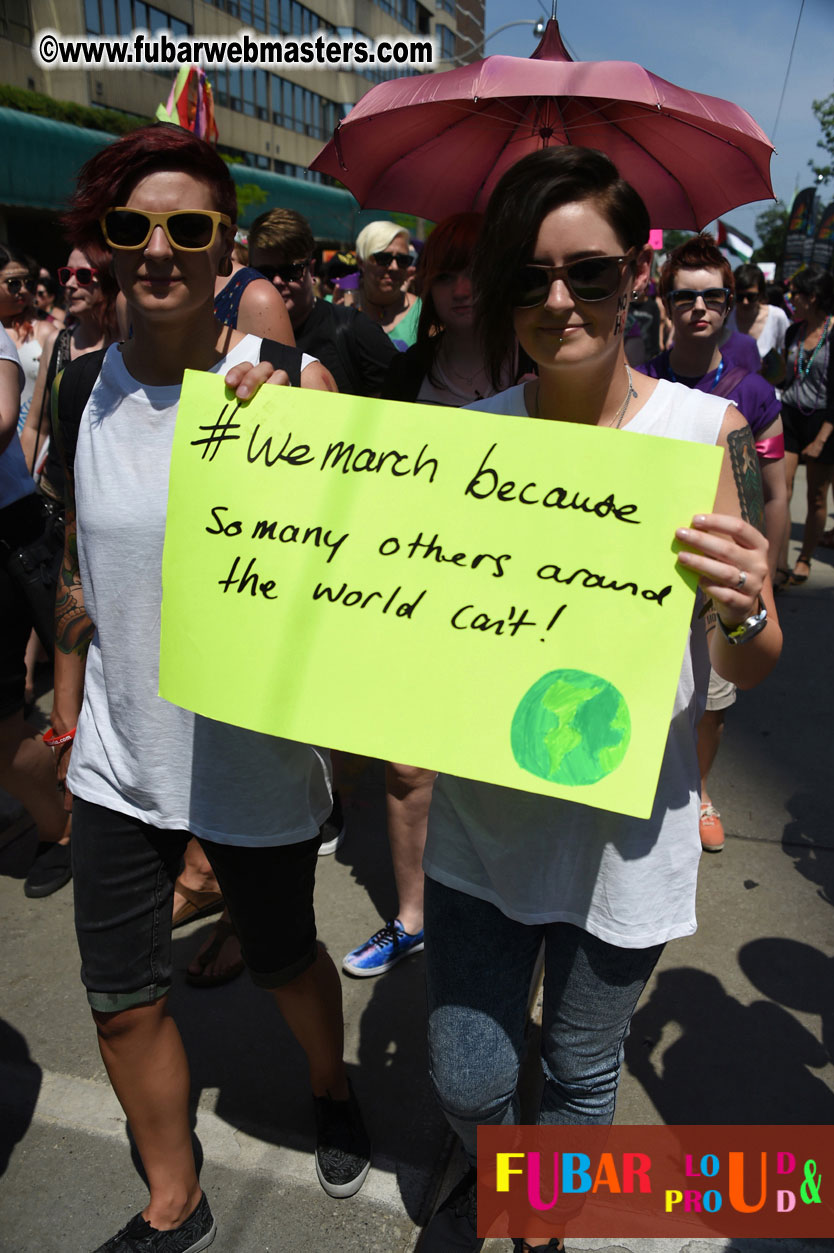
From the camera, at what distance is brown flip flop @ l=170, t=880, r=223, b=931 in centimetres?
297

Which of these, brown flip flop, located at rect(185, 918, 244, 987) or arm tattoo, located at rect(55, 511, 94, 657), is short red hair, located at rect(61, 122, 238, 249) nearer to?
arm tattoo, located at rect(55, 511, 94, 657)

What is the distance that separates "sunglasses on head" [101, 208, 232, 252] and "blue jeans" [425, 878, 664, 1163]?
121cm

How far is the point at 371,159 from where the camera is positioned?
261 cm

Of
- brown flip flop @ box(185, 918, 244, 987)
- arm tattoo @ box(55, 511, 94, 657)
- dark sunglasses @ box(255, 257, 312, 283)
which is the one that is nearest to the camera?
arm tattoo @ box(55, 511, 94, 657)

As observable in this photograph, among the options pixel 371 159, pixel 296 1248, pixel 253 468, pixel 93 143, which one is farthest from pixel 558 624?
pixel 93 143

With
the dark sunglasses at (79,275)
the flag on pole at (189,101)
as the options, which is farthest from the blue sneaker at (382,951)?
the flag on pole at (189,101)

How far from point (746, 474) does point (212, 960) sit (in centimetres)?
213

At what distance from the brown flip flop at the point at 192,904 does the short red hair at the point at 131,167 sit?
203 cm

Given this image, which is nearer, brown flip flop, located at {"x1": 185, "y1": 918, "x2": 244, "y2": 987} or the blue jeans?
the blue jeans

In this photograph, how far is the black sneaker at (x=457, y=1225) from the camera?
182 cm

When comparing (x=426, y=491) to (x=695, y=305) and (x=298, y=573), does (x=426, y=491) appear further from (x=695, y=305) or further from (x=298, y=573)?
(x=695, y=305)

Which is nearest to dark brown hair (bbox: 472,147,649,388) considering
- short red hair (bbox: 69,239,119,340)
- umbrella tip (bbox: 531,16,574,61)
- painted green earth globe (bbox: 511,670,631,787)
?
painted green earth globe (bbox: 511,670,631,787)

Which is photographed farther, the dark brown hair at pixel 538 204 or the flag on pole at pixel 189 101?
the flag on pole at pixel 189 101

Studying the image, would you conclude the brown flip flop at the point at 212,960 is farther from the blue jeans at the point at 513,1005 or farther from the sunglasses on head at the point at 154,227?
the sunglasses on head at the point at 154,227
